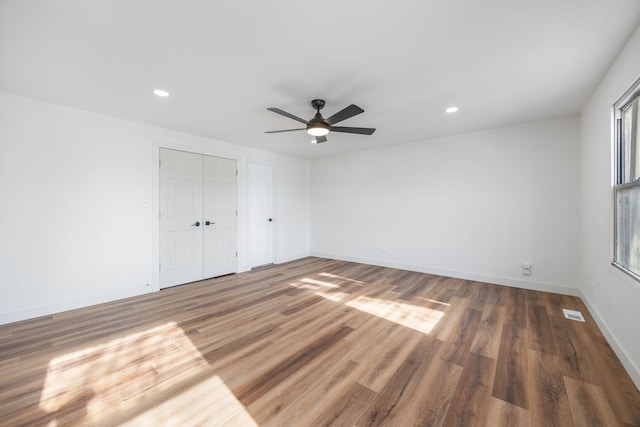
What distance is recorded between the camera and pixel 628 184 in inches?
80.7

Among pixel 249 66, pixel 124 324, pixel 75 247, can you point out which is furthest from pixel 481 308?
pixel 75 247

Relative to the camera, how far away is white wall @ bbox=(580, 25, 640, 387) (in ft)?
6.40

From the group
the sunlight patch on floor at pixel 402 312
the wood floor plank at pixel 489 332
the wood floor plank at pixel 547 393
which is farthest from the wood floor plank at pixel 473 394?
the sunlight patch on floor at pixel 402 312

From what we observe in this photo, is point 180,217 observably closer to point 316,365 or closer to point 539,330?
point 316,365

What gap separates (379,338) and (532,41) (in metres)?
2.88

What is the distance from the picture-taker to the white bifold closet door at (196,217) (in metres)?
4.19

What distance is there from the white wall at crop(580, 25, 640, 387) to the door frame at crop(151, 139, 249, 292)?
17.1ft

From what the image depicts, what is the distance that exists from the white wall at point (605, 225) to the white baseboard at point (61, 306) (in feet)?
18.1

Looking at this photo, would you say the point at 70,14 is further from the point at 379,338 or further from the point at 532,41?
the point at 379,338

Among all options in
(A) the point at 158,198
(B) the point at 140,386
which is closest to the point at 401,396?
(B) the point at 140,386

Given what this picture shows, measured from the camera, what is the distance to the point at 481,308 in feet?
10.6

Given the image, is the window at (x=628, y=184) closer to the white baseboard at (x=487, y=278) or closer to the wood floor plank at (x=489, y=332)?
the wood floor plank at (x=489, y=332)

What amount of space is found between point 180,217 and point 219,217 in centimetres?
71

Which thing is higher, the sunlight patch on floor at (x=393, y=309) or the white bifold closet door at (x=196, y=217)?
the white bifold closet door at (x=196, y=217)
